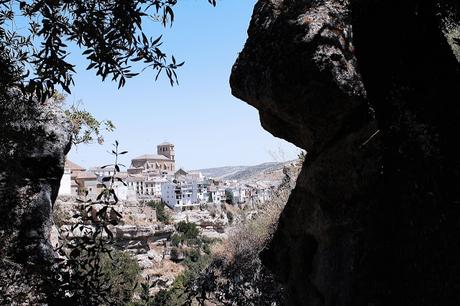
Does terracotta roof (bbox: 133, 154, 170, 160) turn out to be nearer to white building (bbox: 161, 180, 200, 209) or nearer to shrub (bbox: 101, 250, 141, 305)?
white building (bbox: 161, 180, 200, 209)

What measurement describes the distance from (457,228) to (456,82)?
1.79 ft

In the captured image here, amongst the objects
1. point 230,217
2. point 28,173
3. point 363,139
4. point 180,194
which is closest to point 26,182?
point 28,173

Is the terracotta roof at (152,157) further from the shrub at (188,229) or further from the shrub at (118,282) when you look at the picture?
the shrub at (118,282)

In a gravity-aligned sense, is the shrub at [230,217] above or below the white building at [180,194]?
below

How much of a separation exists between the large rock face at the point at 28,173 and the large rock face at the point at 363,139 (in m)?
1.76

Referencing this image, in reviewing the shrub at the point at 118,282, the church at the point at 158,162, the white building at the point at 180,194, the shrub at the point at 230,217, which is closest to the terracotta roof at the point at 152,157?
the church at the point at 158,162

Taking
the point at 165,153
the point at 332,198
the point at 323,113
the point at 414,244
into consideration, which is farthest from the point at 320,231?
the point at 165,153

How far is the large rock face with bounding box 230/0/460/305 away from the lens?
1.80 metres

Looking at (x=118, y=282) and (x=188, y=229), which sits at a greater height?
(x=118, y=282)

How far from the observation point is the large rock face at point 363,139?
1.80 metres

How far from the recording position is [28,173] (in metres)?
4.11

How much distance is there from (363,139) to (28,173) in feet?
9.24

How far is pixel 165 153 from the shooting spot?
140 m

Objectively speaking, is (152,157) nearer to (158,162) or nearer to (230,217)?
(158,162)
